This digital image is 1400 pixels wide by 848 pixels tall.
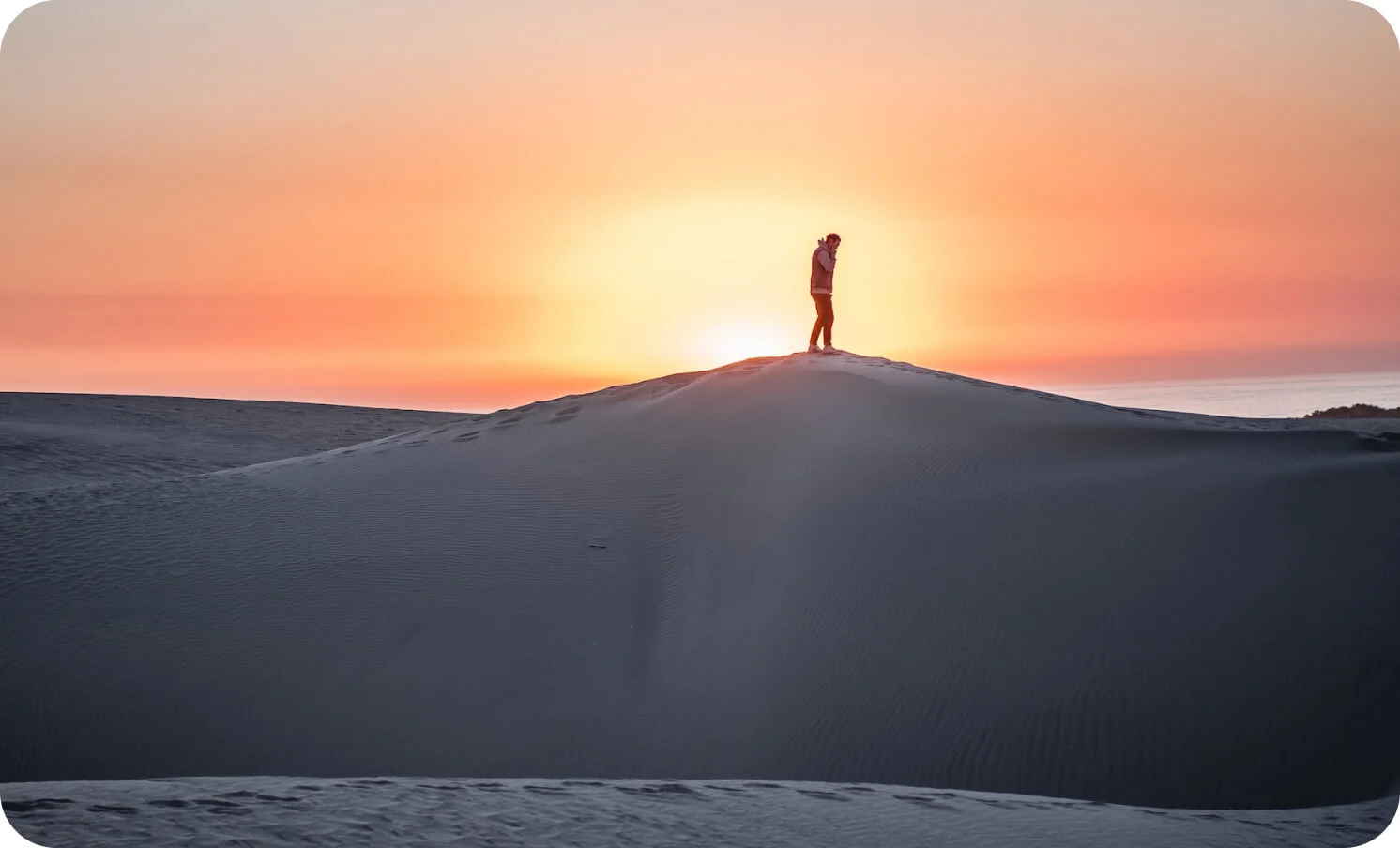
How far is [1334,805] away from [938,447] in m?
3.76

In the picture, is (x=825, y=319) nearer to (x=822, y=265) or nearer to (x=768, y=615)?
(x=822, y=265)

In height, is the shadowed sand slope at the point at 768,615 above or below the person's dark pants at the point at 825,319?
below

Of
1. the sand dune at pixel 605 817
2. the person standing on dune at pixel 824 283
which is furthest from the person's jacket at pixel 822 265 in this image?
the sand dune at pixel 605 817

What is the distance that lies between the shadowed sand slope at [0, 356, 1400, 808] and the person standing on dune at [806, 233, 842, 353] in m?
2.73

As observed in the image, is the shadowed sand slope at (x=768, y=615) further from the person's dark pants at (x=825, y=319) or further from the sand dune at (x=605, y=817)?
the person's dark pants at (x=825, y=319)

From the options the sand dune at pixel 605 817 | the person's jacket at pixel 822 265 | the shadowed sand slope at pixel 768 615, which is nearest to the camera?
the sand dune at pixel 605 817

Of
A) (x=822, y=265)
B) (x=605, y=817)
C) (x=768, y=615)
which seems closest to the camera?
(x=605, y=817)

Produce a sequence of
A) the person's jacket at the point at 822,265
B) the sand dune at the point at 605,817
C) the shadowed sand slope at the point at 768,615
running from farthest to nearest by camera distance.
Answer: the person's jacket at the point at 822,265 → the shadowed sand slope at the point at 768,615 → the sand dune at the point at 605,817

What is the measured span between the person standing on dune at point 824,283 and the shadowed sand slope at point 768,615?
2.73 metres

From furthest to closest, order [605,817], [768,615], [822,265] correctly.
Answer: [822,265]
[768,615]
[605,817]

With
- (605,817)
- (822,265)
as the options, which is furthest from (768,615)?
(822,265)

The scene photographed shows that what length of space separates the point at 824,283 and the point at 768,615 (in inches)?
209

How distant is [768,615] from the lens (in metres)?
6.83

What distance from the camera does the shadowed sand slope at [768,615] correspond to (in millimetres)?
5930
